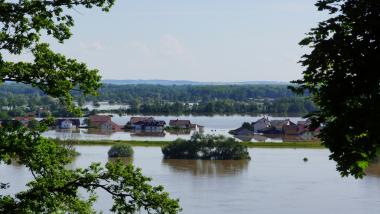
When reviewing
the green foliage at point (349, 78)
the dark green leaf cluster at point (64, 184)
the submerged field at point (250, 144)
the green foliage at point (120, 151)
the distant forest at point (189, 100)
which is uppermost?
the green foliage at point (349, 78)

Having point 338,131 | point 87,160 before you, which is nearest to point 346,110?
point 338,131

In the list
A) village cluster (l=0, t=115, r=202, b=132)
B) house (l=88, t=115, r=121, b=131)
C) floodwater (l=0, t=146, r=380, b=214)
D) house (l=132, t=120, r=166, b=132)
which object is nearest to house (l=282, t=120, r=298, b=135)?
village cluster (l=0, t=115, r=202, b=132)

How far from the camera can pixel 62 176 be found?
19.7ft

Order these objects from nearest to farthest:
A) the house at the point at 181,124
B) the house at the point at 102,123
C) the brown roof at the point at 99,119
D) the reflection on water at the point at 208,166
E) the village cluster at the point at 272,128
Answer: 1. the reflection on water at the point at 208,166
2. the village cluster at the point at 272,128
3. the house at the point at 102,123
4. the brown roof at the point at 99,119
5. the house at the point at 181,124

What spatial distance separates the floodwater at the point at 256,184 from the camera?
2305 cm

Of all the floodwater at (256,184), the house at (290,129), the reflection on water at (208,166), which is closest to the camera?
the floodwater at (256,184)

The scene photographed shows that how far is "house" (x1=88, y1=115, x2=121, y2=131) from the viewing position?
2584 inches

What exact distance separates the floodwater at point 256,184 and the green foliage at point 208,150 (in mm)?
789

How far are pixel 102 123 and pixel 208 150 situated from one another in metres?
28.3

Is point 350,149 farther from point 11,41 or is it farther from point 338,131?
point 11,41

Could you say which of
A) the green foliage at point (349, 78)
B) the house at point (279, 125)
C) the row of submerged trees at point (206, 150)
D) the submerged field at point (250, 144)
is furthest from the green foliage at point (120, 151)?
the green foliage at point (349, 78)

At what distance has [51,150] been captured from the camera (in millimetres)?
5980

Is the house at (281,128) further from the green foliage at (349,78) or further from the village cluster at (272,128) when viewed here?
the green foliage at (349,78)

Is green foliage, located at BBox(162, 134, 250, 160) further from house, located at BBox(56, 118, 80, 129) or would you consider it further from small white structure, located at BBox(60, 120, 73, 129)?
house, located at BBox(56, 118, 80, 129)
